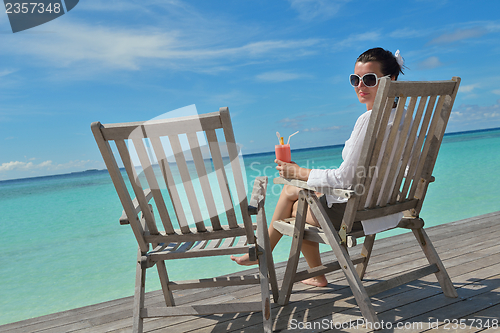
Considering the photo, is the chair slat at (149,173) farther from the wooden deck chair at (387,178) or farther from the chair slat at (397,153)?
the chair slat at (397,153)

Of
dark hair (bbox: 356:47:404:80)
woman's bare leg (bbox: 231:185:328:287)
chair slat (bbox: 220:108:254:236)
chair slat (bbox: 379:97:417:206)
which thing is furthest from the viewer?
woman's bare leg (bbox: 231:185:328:287)

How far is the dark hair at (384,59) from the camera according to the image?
2.16m

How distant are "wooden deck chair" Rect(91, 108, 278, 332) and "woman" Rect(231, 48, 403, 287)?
1.00 ft

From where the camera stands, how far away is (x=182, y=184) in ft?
5.78

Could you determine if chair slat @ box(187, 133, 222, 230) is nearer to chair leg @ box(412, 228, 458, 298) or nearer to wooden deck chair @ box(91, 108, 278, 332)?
wooden deck chair @ box(91, 108, 278, 332)

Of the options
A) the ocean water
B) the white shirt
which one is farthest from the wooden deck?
the ocean water

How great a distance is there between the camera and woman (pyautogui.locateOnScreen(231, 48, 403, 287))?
1856 millimetres

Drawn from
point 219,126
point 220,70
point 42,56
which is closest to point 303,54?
point 220,70

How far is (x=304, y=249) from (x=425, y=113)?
1.22 meters

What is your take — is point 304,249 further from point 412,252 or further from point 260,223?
point 412,252

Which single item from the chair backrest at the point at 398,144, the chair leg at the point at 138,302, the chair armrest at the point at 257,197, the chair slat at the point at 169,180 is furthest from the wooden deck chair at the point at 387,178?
the chair leg at the point at 138,302

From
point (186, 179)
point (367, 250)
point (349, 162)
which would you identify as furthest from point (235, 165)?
point (367, 250)

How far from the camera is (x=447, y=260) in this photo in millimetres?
2951

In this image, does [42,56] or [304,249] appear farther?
[42,56]
